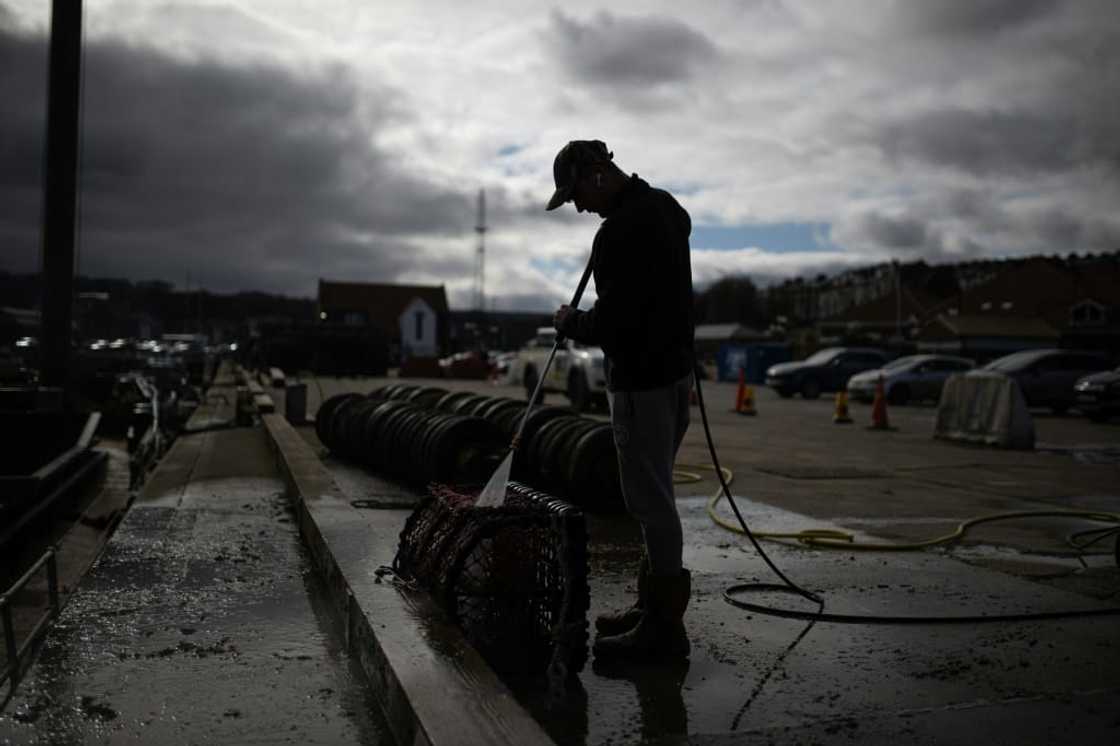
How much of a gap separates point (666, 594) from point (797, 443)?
Result: 12089 millimetres

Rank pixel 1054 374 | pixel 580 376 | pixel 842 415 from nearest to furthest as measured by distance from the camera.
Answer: pixel 842 415, pixel 580 376, pixel 1054 374

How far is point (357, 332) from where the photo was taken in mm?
45875

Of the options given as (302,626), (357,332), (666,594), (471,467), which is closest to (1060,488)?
(471,467)

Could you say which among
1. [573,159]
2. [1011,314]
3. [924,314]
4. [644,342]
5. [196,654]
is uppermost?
[924,314]

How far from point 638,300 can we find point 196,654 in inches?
94.0

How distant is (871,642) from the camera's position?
4.43 meters

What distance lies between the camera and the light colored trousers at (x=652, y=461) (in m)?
3.97

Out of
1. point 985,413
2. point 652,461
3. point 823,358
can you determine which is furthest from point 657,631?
point 823,358

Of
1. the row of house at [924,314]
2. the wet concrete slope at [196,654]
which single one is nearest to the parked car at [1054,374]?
the wet concrete slope at [196,654]

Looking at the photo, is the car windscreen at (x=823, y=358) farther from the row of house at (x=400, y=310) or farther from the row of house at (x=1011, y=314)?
the row of house at (x=400, y=310)

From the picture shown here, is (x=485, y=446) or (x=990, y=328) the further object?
(x=990, y=328)

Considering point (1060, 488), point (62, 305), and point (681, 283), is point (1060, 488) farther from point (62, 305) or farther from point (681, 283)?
point (62, 305)

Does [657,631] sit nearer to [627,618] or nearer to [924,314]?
[627,618]

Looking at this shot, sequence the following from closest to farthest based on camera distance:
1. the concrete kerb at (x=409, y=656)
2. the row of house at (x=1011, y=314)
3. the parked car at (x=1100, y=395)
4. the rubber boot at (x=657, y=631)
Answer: the concrete kerb at (x=409, y=656) < the rubber boot at (x=657, y=631) < the parked car at (x=1100, y=395) < the row of house at (x=1011, y=314)
